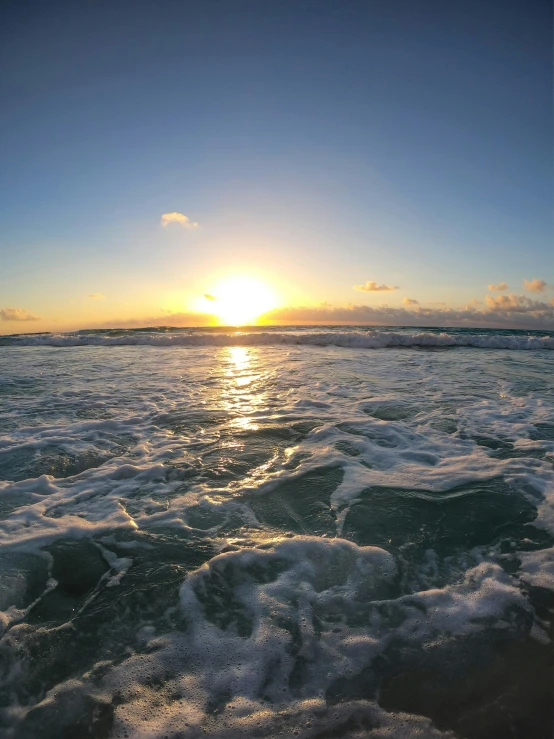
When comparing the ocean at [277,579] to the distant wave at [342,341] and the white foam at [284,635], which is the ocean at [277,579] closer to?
the white foam at [284,635]

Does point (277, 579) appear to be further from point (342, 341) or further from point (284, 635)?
point (342, 341)

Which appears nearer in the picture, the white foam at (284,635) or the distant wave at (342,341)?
the white foam at (284,635)

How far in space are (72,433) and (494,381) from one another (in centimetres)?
1002

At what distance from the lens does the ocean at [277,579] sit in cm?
200

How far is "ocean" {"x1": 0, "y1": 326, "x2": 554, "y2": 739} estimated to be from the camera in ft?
6.57

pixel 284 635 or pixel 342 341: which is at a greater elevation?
pixel 342 341

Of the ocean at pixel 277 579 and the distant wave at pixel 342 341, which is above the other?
the distant wave at pixel 342 341

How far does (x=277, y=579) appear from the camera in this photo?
112 inches

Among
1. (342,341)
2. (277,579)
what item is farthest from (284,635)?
(342,341)

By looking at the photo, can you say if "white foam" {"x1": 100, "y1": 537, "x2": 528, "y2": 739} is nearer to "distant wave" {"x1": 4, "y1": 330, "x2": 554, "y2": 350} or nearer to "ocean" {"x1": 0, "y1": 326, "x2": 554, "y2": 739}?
"ocean" {"x1": 0, "y1": 326, "x2": 554, "y2": 739}

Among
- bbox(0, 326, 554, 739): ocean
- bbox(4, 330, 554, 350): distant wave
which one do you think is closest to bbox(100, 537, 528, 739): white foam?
bbox(0, 326, 554, 739): ocean

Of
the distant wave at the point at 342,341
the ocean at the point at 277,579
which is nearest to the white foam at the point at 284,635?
the ocean at the point at 277,579

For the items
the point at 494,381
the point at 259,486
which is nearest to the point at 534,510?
the point at 259,486

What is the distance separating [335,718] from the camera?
196 centimetres
